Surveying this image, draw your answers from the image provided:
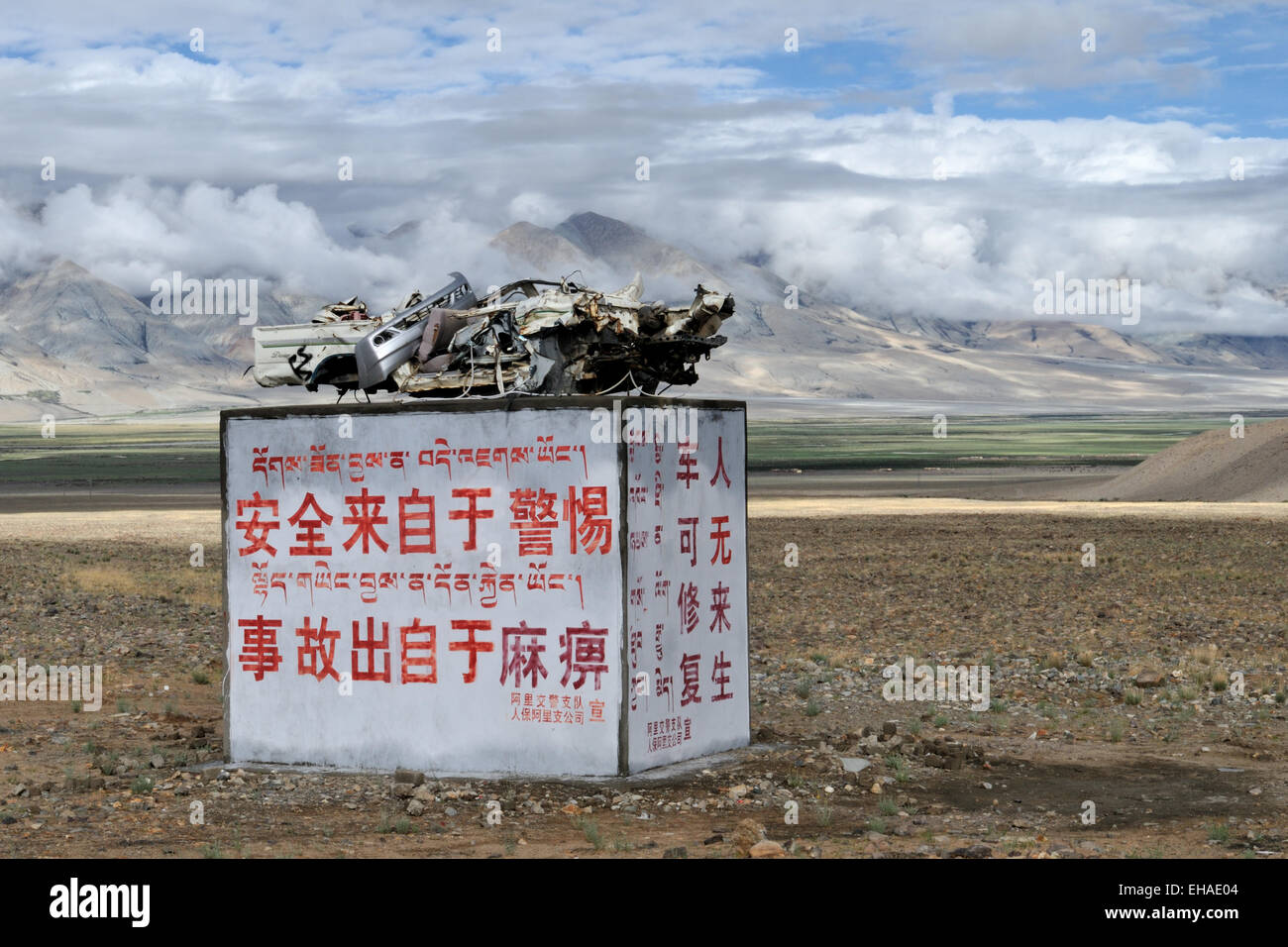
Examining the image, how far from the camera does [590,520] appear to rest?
548 inches

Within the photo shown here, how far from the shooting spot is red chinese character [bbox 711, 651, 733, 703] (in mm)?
A: 15422

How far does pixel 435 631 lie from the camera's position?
14.5m

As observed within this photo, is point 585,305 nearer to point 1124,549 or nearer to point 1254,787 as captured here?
point 1254,787

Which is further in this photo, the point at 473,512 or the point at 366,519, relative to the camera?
the point at 366,519

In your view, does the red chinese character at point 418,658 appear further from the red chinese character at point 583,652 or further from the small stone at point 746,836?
the small stone at point 746,836

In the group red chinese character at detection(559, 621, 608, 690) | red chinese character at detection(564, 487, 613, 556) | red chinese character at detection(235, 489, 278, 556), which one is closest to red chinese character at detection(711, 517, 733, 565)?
red chinese character at detection(564, 487, 613, 556)

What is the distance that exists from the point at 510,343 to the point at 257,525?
9.70ft

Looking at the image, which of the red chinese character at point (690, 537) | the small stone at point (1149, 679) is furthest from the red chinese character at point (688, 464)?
the small stone at point (1149, 679)

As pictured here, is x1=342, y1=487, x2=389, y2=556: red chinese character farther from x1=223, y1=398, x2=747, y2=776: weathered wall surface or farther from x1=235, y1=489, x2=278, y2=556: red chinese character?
x1=235, y1=489, x2=278, y2=556: red chinese character

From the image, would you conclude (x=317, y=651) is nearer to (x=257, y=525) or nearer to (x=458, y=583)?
(x=257, y=525)

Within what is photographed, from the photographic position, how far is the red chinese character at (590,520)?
13859mm

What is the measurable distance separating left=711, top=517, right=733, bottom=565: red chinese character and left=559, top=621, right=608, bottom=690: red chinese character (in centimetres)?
181

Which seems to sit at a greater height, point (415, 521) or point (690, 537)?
point (415, 521)

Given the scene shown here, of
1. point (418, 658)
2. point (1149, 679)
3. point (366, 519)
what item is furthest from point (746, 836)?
Answer: point (1149, 679)
